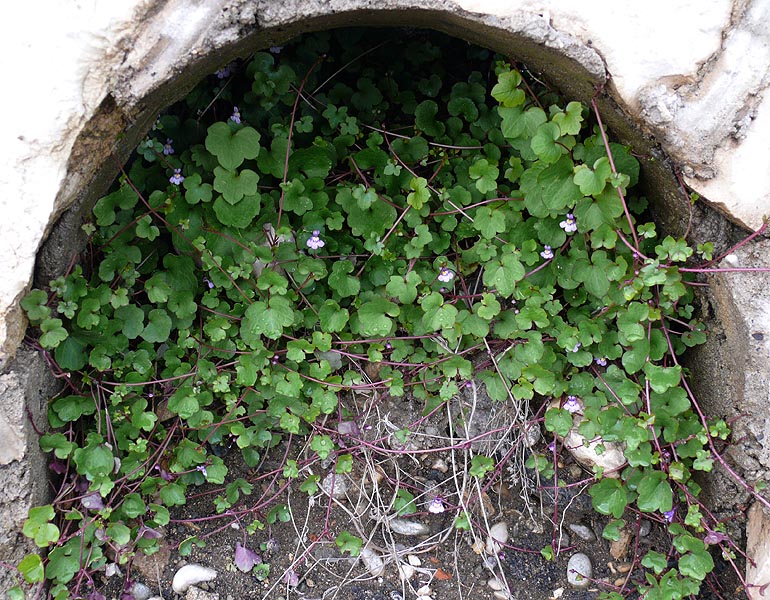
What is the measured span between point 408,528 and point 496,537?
346 millimetres

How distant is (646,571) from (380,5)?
226cm

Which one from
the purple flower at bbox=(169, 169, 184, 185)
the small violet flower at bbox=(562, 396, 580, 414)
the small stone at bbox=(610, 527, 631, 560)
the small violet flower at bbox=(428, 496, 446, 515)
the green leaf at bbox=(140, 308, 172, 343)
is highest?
the purple flower at bbox=(169, 169, 184, 185)

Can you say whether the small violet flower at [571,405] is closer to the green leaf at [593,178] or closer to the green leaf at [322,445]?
the green leaf at [593,178]

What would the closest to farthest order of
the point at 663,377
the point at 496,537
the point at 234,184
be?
the point at 663,377, the point at 234,184, the point at 496,537

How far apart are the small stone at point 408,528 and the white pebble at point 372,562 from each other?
12 centimetres

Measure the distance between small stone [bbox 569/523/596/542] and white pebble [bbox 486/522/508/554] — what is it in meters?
0.27

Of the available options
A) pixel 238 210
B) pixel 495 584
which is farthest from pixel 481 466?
pixel 238 210

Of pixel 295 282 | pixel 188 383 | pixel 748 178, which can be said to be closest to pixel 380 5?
pixel 295 282

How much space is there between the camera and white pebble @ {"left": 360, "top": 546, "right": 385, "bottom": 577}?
2.69m

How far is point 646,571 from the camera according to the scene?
267 centimetres

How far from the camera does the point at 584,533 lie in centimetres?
276

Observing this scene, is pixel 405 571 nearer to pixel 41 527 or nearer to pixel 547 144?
pixel 41 527

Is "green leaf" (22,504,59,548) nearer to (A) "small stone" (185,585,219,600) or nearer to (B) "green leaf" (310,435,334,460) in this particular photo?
(A) "small stone" (185,585,219,600)

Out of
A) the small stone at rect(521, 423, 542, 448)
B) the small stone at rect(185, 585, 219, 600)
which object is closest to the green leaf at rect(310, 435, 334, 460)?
the small stone at rect(185, 585, 219, 600)
